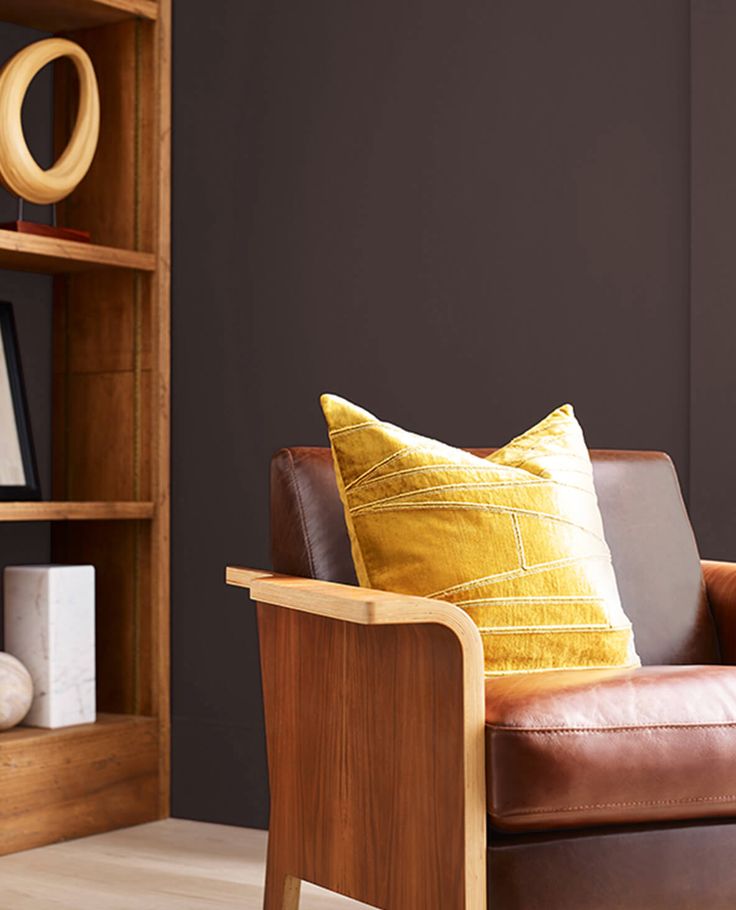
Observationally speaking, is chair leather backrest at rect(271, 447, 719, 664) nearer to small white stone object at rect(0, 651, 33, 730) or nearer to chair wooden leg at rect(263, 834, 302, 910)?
chair wooden leg at rect(263, 834, 302, 910)

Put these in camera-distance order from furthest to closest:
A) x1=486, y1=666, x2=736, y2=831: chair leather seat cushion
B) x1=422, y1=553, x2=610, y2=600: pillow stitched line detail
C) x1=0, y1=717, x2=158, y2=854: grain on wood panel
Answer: x1=0, y1=717, x2=158, y2=854: grain on wood panel → x1=422, y1=553, x2=610, y2=600: pillow stitched line detail → x1=486, y1=666, x2=736, y2=831: chair leather seat cushion

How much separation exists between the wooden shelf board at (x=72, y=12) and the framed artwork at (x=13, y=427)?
73 centimetres

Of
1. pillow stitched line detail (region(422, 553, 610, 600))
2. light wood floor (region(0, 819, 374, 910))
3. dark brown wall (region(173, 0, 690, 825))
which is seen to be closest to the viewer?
pillow stitched line detail (region(422, 553, 610, 600))

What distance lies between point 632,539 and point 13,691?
148cm

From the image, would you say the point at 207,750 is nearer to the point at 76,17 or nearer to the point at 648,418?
the point at 648,418

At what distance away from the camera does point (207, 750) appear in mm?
3754

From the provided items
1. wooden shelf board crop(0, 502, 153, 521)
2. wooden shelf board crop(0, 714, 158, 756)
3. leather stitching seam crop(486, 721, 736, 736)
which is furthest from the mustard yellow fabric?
wooden shelf board crop(0, 714, 158, 756)

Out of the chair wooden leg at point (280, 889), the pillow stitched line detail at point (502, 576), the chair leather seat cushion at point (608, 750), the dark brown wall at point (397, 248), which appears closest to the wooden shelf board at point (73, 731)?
the dark brown wall at point (397, 248)

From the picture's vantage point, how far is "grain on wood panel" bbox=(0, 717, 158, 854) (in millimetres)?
3330

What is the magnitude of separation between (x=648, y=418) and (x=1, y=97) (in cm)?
161

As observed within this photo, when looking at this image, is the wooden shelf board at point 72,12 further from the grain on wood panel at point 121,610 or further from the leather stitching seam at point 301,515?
the leather stitching seam at point 301,515

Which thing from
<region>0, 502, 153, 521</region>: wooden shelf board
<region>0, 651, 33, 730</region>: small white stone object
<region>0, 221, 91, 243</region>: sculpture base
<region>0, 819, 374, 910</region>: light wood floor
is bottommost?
<region>0, 819, 374, 910</region>: light wood floor

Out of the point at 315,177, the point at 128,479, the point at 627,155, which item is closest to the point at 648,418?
the point at 627,155

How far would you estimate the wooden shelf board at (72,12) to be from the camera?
3631 mm
